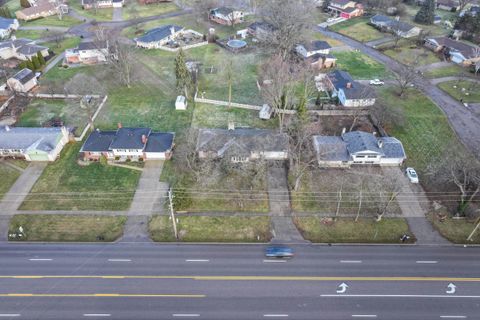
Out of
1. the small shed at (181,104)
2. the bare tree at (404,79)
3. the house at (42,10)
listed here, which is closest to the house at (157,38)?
the small shed at (181,104)

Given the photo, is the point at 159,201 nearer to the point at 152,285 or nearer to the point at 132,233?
the point at 132,233

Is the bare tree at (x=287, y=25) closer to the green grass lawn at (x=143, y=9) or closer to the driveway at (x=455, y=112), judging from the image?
the driveway at (x=455, y=112)

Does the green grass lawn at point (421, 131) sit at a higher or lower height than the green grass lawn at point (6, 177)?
higher

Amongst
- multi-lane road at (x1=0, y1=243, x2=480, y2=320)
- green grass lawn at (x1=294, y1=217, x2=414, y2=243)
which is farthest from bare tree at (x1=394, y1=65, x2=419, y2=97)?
multi-lane road at (x1=0, y1=243, x2=480, y2=320)

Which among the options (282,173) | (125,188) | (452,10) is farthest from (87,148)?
(452,10)

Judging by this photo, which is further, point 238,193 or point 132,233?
point 238,193
